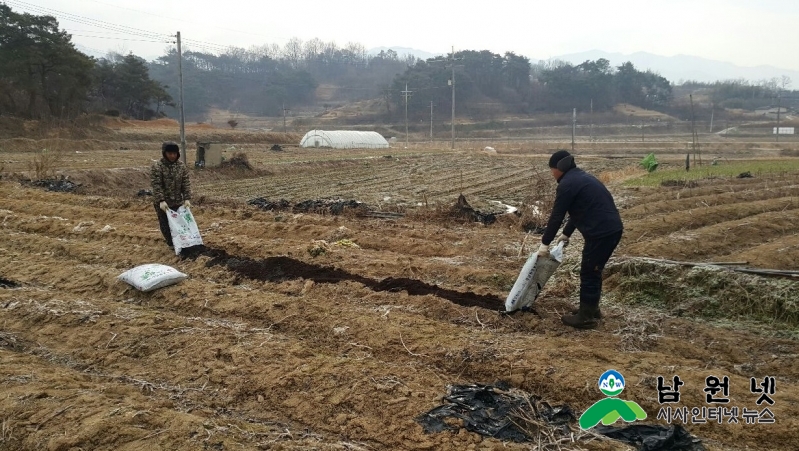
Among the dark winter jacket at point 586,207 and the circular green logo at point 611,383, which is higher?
the dark winter jacket at point 586,207

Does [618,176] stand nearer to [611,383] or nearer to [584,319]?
[584,319]

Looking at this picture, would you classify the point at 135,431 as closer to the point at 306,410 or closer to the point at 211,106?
the point at 306,410

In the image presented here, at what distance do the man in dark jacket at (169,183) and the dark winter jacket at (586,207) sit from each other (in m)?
4.80

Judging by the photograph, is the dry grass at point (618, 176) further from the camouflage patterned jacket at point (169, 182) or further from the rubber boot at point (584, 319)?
the camouflage patterned jacket at point (169, 182)

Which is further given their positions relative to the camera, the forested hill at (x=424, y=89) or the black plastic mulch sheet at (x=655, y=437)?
the forested hill at (x=424, y=89)

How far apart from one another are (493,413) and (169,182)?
5.57 m

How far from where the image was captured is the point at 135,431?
3.41 m

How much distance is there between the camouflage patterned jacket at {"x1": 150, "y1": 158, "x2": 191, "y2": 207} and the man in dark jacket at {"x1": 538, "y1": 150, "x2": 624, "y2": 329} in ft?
15.7

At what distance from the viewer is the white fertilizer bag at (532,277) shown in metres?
5.32

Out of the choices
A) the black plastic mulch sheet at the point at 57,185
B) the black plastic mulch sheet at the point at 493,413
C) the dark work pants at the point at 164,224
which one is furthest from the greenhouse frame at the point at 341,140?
the black plastic mulch sheet at the point at 493,413

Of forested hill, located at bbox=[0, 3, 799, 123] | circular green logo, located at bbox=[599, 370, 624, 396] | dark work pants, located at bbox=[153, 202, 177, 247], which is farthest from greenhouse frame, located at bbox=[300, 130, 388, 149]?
circular green logo, located at bbox=[599, 370, 624, 396]

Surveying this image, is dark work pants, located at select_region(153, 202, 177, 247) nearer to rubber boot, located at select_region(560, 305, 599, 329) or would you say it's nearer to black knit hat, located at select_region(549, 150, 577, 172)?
black knit hat, located at select_region(549, 150, 577, 172)

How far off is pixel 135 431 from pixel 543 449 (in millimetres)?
2407

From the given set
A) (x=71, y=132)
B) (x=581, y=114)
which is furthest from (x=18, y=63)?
(x=581, y=114)
